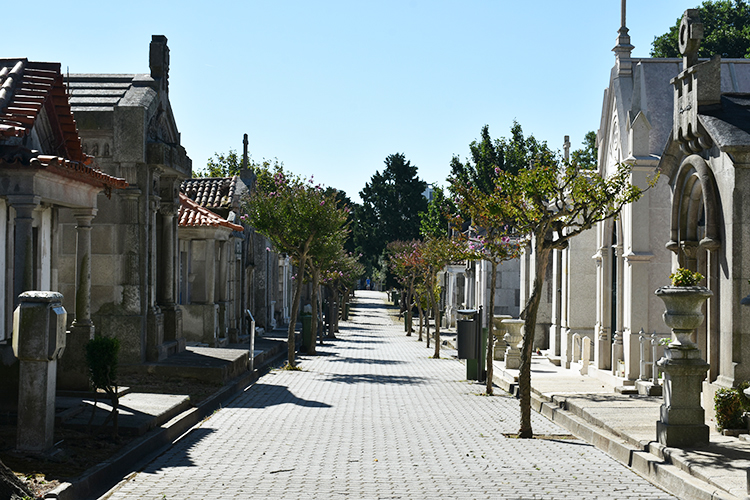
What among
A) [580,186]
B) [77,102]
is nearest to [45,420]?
[580,186]

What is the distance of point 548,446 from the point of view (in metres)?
11.2

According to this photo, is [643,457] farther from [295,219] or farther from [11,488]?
[295,219]

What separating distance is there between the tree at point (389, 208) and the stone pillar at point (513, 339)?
2459 inches

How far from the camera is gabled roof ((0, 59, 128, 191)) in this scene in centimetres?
1012

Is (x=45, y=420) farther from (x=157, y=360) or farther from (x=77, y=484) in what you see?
(x=157, y=360)

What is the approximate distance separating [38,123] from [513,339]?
14517mm

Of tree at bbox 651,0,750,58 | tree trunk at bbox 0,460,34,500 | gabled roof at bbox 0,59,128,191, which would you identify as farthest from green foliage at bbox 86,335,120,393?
tree at bbox 651,0,750,58

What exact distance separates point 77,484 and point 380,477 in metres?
2.92

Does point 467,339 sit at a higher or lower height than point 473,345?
higher

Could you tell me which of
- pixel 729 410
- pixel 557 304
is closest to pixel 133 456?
pixel 729 410

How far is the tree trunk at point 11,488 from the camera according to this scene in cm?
657

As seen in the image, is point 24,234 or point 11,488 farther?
point 24,234

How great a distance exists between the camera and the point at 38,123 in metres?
11.8

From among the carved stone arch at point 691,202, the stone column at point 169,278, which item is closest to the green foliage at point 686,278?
the carved stone arch at point 691,202
